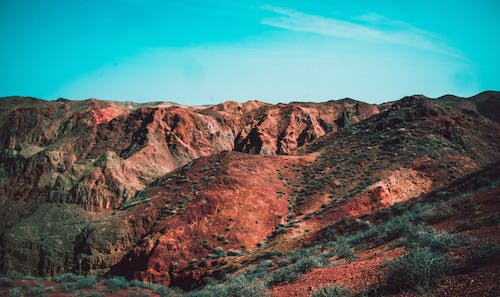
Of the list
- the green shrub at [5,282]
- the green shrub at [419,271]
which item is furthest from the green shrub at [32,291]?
the green shrub at [419,271]

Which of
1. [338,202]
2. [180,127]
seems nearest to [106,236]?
[338,202]

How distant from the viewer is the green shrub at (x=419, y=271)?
7.05 metres

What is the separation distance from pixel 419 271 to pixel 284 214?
2710 centimetres

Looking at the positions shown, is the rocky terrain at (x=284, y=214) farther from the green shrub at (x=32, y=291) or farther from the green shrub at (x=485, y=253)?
the green shrub at (x=32, y=291)

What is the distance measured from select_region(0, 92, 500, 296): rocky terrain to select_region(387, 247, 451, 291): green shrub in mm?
30

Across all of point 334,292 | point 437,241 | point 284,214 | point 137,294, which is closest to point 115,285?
point 137,294

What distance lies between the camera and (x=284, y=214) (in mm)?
33938

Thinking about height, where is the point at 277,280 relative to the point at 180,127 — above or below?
below

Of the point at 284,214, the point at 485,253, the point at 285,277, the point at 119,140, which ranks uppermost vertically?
the point at 119,140

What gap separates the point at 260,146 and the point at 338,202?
4395 cm

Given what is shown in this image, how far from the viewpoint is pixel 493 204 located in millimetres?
13031

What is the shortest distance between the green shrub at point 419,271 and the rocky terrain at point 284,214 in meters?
0.03

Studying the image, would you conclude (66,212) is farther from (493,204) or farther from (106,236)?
(493,204)

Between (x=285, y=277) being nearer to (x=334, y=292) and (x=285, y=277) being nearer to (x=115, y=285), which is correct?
(x=334, y=292)
